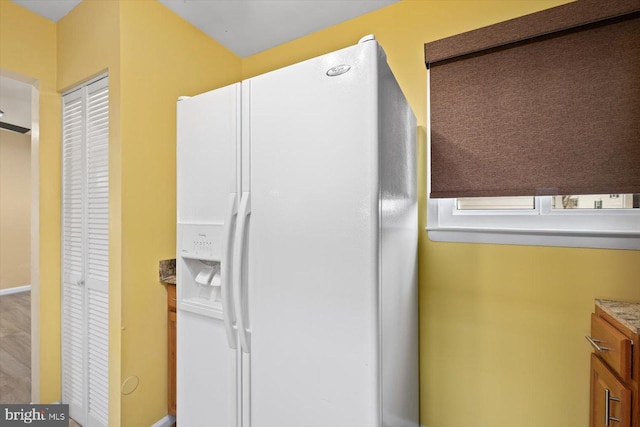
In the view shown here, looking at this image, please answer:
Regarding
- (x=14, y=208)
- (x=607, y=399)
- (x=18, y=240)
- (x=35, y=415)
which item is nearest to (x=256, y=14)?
(x=607, y=399)

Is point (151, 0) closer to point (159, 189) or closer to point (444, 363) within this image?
point (159, 189)

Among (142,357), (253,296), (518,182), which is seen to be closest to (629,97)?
(518,182)

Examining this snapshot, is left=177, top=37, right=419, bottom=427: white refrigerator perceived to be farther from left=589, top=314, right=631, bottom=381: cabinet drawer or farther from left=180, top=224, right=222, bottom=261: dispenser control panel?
left=589, top=314, right=631, bottom=381: cabinet drawer

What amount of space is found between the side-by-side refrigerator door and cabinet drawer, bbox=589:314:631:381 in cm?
135

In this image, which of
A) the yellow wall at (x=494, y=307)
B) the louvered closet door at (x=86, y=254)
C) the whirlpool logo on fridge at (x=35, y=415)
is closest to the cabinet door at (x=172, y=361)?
the louvered closet door at (x=86, y=254)

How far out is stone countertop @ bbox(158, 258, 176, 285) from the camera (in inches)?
69.6

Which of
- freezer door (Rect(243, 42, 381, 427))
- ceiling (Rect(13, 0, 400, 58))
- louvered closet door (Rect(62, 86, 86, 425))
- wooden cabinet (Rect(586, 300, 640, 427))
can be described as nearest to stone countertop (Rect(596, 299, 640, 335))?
wooden cabinet (Rect(586, 300, 640, 427))

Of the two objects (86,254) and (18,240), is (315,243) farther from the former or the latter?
(18,240)

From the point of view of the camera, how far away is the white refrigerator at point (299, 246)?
2.99 feet

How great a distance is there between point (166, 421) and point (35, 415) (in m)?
0.82

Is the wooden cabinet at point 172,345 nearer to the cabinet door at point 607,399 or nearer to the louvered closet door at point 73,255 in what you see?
the louvered closet door at point 73,255

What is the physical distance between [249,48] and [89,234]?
5.77 ft

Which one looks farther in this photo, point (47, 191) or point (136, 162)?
point (47, 191)

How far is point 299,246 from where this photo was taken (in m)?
1.02
